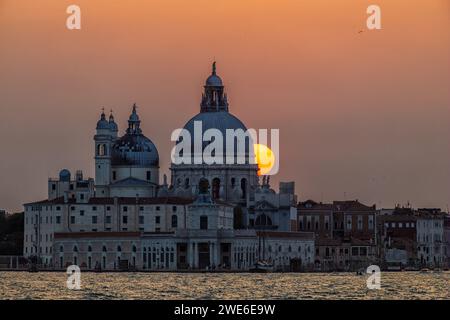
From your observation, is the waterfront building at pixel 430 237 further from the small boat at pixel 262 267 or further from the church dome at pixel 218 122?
the small boat at pixel 262 267

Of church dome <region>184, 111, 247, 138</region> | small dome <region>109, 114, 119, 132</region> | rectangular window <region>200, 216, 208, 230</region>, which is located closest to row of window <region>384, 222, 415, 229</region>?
church dome <region>184, 111, 247, 138</region>

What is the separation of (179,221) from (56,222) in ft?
20.6

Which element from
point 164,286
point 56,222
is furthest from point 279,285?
point 56,222

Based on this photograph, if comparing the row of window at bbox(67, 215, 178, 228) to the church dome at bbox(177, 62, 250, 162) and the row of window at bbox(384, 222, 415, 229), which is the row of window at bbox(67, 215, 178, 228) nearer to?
the church dome at bbox(177, 62, 250, 162)

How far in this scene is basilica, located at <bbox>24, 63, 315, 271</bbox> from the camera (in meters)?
101

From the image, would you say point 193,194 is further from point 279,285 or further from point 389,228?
point 279,285

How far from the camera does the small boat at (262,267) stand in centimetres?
9819

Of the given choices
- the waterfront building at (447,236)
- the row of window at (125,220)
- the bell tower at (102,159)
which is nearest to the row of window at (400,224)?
the waterfront building at (447,236)

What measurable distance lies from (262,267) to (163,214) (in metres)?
8.92

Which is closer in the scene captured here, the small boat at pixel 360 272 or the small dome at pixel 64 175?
the small boat at pixel 360 272

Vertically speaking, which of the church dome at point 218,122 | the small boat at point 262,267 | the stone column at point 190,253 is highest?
the church dome at point 218,122

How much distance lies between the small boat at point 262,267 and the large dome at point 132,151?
14848 mm
